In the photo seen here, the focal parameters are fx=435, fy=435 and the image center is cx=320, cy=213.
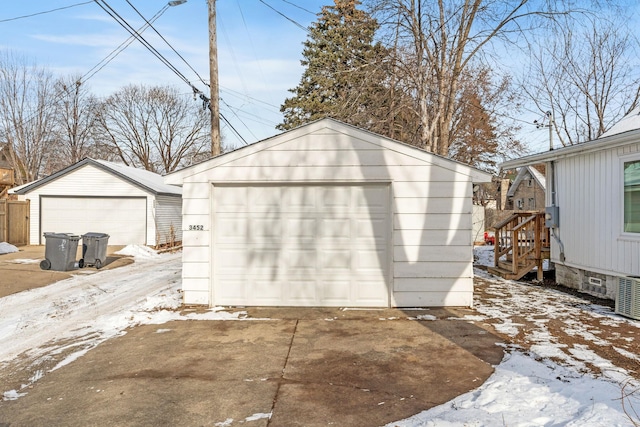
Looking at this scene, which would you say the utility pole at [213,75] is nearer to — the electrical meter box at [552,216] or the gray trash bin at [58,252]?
the gray trash bin at [58,252]

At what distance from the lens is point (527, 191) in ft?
111

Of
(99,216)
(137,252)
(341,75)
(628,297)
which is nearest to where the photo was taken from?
(628,297)

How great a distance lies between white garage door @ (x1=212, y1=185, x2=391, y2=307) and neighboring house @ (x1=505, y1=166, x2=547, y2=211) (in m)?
26.0

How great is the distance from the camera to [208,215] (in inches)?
275

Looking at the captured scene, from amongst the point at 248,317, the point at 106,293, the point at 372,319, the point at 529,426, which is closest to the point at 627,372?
the point at 529,426

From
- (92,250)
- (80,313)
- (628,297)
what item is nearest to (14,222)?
(92,250)

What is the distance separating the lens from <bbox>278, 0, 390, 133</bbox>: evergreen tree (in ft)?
45.9

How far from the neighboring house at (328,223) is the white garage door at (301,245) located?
0.02 m

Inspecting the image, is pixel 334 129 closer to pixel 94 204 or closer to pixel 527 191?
pixel 94 204

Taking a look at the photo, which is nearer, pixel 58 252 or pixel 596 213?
pixel 596 213

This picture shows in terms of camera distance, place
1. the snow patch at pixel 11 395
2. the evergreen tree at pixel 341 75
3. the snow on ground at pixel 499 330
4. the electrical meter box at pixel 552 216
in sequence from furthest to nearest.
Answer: the evergreen tree at pixel 341 75 → the electrical meter box at pixel 552 216 → the snow patch at pixel 11 395 → the snow on ground at pixel 499 330

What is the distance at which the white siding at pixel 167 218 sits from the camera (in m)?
17.6

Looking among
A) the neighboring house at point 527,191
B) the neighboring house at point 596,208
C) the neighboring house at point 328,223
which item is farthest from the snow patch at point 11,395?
the neighboring house at point 527,191

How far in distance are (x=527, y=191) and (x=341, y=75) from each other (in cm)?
2340
